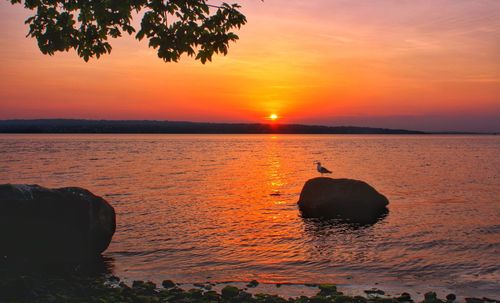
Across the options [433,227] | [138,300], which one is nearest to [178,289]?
[138,300]

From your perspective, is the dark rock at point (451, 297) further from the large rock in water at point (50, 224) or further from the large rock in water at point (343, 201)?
the large rock in water at point (343, 201)

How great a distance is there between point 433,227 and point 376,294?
10.5 metres

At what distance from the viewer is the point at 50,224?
47.6 feet

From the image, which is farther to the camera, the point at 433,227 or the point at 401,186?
the point at 401,186

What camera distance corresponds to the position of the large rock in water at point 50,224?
14047 millimetres

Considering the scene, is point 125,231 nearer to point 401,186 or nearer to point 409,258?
point 409,258

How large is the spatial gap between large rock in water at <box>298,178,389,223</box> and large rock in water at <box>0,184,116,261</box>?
1132 centimetres

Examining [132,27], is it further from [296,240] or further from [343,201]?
[343,201]

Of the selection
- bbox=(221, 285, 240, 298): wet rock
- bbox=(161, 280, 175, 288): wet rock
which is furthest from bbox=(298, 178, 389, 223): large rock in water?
bbox=(221, 285, 240, 298): wet rock

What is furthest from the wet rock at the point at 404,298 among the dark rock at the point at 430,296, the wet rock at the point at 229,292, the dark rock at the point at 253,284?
the wet rock at the point at 229,292

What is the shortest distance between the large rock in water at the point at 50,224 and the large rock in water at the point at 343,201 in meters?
11.3

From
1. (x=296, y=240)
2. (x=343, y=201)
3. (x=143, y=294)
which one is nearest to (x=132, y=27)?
(x=143, y=294)

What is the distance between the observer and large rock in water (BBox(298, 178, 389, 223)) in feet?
76.8

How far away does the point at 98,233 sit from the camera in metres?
15.3
